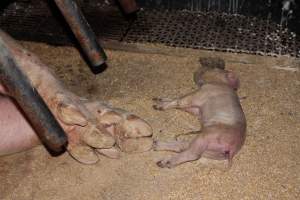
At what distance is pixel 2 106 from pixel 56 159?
0.39 meters

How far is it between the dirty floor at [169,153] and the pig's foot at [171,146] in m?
0.04

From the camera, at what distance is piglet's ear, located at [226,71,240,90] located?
2.50m

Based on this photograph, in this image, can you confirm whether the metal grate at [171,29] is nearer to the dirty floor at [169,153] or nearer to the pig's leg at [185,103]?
the dirty floor at [169,153]

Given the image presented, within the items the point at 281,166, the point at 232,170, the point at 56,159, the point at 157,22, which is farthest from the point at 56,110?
the point at 157,22

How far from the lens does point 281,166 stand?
2.12m

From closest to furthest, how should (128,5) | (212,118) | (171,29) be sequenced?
(212,118) < (128,5) < (171,29)

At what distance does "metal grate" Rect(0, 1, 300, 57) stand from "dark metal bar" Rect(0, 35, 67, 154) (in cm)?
173

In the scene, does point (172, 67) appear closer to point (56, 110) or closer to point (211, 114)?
point (211, 114)

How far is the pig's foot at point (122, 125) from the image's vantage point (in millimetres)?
2064

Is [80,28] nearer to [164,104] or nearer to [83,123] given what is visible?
[83,123]

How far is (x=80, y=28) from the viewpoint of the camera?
1697mm

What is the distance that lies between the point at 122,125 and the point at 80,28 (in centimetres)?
57

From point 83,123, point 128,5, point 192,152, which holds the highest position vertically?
point 128,5

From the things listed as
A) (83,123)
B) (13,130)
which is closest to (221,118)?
(83,123)
